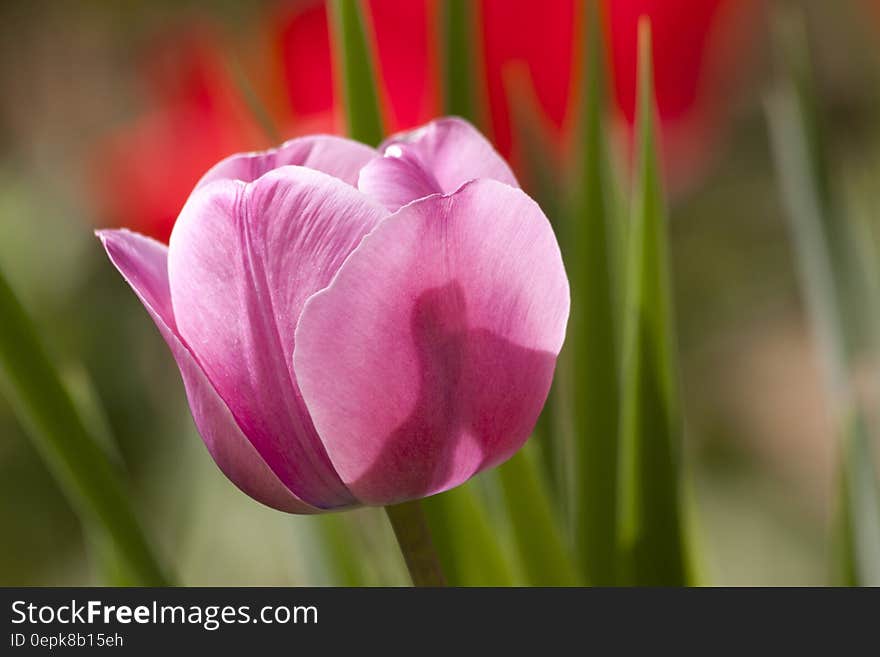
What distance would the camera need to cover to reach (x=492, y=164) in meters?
0.22

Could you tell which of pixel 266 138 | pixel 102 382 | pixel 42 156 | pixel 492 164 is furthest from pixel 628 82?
pixel 42 156

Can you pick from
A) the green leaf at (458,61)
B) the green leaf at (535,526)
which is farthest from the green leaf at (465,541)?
the green leaf at (458,61)

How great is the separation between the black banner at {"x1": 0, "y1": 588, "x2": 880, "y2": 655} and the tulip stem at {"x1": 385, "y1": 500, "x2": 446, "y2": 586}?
0.08 feet

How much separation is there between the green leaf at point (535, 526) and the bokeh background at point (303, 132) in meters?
→ 0.11

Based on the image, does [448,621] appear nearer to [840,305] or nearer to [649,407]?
[649,407]

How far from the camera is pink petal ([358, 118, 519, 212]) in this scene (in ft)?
0.69

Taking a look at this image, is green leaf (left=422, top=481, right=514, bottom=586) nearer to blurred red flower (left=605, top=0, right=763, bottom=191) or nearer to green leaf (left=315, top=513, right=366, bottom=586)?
green leaf (left=315, top=513, right=366, bottom=586)

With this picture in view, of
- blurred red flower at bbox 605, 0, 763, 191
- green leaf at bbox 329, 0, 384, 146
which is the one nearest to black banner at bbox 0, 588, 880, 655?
green leaf at bbox 329, 0, 384, 146

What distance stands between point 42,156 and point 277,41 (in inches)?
18.3

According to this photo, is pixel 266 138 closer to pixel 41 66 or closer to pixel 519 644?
pixel 519 644

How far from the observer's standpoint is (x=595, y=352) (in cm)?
34

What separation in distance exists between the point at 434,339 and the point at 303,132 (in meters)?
0.32

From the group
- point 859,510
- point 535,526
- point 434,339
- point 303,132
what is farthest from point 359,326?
point 303,132

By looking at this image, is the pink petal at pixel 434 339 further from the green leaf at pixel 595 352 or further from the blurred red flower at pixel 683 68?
the blurred red flower at pixel 683 68
